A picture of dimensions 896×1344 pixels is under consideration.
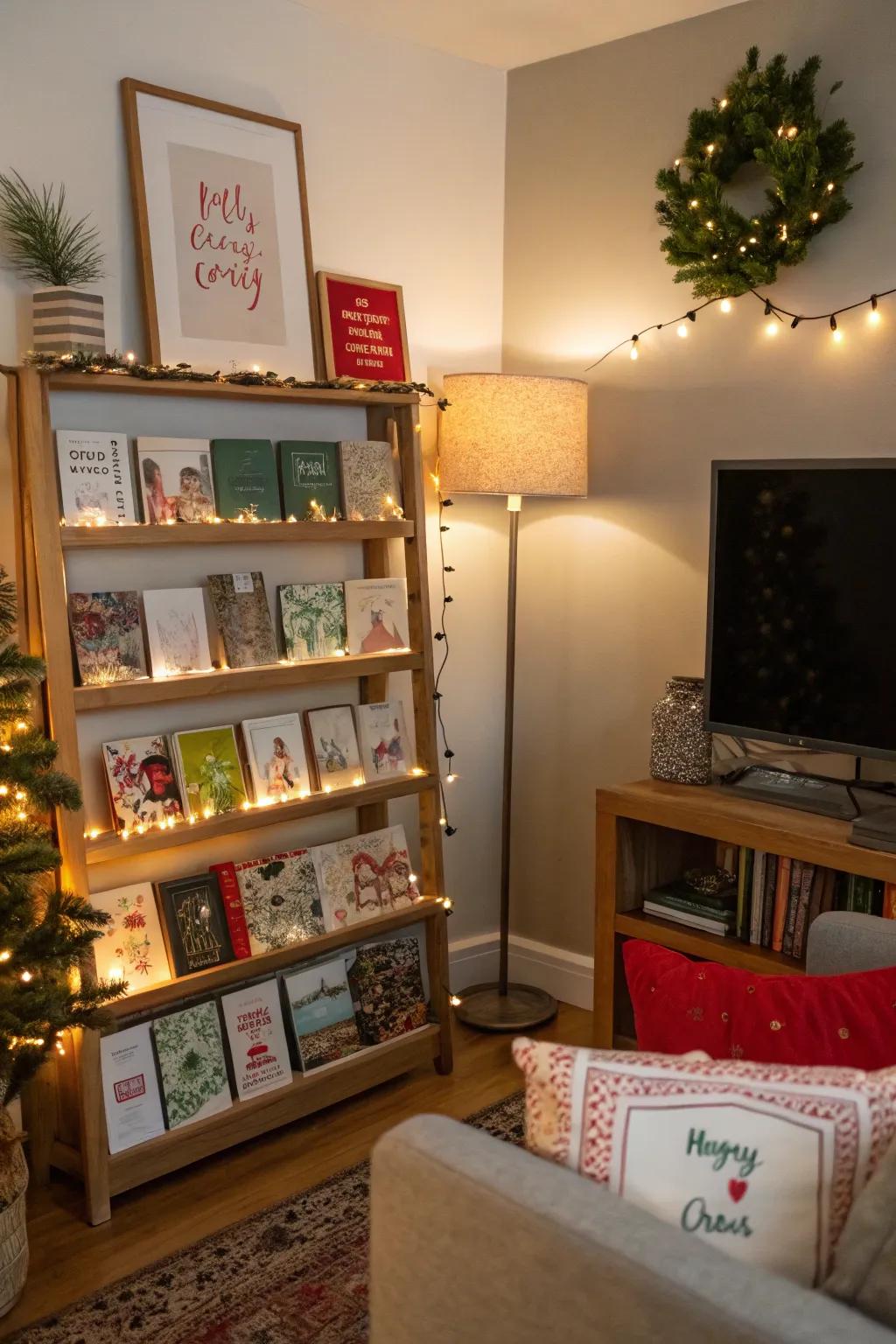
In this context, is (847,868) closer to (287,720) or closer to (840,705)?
(840,705)

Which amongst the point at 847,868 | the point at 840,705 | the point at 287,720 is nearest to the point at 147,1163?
the point at 287,720

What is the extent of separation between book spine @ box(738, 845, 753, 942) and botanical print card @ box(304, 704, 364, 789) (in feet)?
3.02

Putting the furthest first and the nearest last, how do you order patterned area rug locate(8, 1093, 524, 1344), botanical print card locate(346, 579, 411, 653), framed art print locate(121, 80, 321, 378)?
botanical print card locate(346, 579, 411, 653), framed art print locate(121, 80, 321, 378), patterned area rug locate(8, 1093, 524, 1344)

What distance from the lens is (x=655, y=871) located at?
116 inches

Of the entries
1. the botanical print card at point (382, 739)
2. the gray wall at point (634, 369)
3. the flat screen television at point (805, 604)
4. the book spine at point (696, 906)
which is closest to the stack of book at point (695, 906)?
the book spine at point (696, 906)

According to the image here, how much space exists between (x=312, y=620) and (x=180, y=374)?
66 cm

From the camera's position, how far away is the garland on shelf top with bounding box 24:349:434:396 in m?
2.33

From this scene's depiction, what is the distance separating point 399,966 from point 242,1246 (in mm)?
842

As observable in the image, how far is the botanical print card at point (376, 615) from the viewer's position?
2965 millimetres

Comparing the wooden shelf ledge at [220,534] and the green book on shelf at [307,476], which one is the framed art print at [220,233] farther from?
the wooden shelf ledge at [220,534]

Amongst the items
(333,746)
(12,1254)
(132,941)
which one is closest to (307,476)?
(333,746)

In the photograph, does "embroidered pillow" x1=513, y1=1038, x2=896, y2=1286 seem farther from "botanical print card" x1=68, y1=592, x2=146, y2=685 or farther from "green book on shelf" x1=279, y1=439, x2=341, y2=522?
"green book on shelf" x1=279, y1=439, x2=341, y2=522

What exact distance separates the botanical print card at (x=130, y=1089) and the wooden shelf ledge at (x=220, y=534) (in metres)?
1.01

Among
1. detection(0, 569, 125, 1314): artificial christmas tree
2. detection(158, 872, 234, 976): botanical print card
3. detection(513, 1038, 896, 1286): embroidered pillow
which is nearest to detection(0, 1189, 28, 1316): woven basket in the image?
detection(0, 569, 125, 1314): artificial christmas tree
